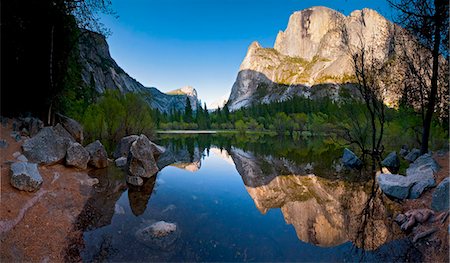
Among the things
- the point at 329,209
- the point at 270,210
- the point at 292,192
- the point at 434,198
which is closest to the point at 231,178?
the point at 292,192

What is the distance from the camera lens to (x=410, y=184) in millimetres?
9180

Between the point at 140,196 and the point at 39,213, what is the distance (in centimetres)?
429

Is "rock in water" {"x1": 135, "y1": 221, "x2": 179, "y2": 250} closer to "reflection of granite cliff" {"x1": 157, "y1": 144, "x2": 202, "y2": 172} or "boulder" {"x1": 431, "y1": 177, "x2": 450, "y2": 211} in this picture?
"boulder" {"x1": 431, "y1": 177, "x2": 450, "y2": 211}

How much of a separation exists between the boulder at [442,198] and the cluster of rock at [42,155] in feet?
42.3

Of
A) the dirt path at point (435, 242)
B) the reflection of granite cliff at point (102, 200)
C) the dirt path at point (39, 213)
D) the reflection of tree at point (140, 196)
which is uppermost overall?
the dirt path at point (435, 242)

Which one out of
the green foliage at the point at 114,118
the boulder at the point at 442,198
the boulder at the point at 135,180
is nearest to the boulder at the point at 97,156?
the boulder at the point at 135,180

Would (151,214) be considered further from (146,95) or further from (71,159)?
(146,95)

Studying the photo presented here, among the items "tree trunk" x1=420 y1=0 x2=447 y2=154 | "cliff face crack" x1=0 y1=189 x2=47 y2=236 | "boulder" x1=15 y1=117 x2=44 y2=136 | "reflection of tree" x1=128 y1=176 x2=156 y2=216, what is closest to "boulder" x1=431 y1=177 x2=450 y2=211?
"tree trunk" x1=420 y1=0 x2=447 y2=154

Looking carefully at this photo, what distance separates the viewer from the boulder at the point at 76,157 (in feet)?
43.5

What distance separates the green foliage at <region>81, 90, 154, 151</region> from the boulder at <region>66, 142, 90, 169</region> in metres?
12.6

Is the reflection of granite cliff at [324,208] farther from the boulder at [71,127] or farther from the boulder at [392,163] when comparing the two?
the boulder at [71,127]

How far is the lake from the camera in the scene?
6398 mm

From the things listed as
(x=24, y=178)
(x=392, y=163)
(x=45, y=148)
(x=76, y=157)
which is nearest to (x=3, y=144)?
(x=45, y=148)

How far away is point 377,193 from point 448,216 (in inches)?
191
